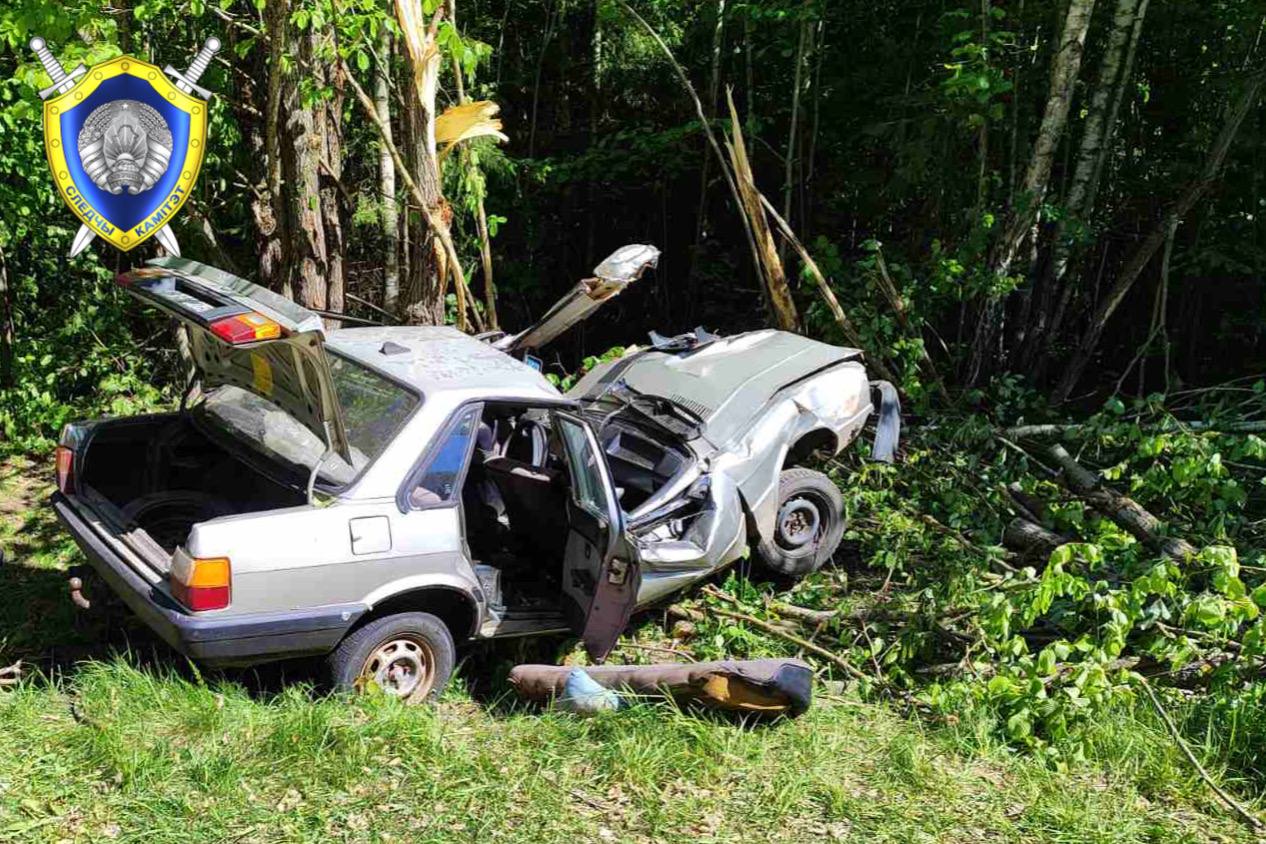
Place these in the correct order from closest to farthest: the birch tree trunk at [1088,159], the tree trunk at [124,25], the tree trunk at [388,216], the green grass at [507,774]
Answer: the green grass at [507,774]
the tree trunk at [124,25]
the birch tree trunk at [1088,159]
the tree trunk at [388,216]

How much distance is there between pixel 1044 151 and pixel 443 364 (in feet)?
18.0

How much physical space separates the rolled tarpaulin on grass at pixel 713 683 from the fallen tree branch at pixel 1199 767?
58.7 inches

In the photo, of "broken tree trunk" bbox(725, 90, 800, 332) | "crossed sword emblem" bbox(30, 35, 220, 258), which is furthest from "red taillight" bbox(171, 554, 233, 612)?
"broken tree trunk" bbox(725, 90, 800, 332)

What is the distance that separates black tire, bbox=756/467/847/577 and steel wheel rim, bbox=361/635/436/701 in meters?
2.20

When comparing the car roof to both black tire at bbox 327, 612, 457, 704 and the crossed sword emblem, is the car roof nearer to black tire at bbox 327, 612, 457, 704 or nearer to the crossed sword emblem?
black tire at bbox 327, 612, 457, 704

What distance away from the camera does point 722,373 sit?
→ 686 cm

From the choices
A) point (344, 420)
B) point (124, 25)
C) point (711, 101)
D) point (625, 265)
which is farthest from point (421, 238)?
point (711, 101)

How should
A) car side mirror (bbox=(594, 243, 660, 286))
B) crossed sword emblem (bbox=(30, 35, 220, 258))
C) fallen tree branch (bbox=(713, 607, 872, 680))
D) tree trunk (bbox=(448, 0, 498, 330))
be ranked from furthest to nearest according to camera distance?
Answer: tree trunk (bbox=(448, 0, 498, 330)) < car side mirror (bbox=(594, 243, 660, 286)) < crossed sword emblem (bbox=(30, 35, 220, 258)) < fallen tree branch (bbox=(713, 607, 872, 680))

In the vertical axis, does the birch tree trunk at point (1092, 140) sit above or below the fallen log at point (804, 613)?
above

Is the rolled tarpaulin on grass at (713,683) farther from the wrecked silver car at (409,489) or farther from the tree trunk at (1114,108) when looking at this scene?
the tree trunk at (1114,108)

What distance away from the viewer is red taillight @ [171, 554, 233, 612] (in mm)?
4293

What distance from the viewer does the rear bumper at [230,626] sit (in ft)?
14.2

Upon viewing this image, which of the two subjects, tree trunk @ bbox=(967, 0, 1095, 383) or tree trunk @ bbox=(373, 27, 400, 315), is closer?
tree trunk @ bbox=(967, 0, 1095, 383)

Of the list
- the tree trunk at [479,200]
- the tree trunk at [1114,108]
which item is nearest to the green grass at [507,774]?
the tree trunk at [479,200]
